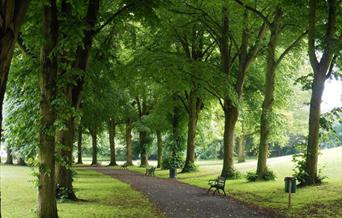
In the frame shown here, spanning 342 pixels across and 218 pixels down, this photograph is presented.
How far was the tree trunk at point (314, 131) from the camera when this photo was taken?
21.1 metres

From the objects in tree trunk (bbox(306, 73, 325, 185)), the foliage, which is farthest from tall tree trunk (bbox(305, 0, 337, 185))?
the foliage

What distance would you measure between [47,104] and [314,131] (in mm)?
13697

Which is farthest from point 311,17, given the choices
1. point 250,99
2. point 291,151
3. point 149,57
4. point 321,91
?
point 291,151

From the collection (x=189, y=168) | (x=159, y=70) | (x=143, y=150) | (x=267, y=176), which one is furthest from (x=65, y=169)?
(x=143, y=150)

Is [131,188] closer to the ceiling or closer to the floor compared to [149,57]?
closer to the floor

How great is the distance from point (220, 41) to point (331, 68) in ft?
31.8

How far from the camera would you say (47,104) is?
1224cm

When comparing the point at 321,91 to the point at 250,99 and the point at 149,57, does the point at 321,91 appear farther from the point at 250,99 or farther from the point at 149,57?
the point at 250,99

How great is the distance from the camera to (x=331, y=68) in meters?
22.5

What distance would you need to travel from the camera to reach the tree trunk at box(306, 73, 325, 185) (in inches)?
830

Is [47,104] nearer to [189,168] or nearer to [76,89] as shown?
[76,89]

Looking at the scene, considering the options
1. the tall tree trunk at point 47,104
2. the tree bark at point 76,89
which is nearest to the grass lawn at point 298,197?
the tree bark at point 76,89

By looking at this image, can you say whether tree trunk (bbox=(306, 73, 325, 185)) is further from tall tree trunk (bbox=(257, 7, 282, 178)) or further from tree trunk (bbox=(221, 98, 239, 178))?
tree trunk (bbox=(221, 98, 239, 178))

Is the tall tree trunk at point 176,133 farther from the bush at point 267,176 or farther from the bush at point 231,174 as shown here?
the bush at point 267,176
